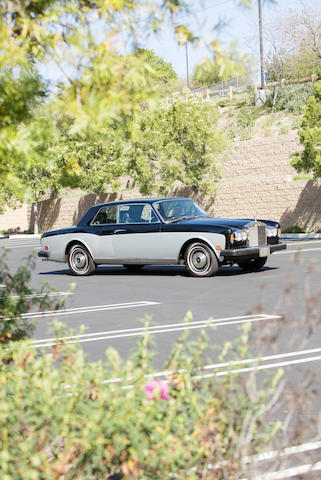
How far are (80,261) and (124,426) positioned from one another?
14261 mm

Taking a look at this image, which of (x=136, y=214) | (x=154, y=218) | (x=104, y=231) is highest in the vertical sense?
(x=136, y=214)

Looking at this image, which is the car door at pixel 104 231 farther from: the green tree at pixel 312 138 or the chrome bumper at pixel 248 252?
the green tree at pixel 312 138

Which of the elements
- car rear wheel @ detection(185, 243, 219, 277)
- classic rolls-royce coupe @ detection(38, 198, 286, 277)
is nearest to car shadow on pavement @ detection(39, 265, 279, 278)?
classic rolls-royce coupe @ detection(38, 198, 286, 277)

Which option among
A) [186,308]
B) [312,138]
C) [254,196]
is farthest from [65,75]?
[254,196]

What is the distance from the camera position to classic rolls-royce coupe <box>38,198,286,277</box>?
15.1m

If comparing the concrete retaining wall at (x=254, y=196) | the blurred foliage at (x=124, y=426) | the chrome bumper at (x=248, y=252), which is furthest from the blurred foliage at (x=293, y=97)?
the blurred foliage at (x=124, y=426)

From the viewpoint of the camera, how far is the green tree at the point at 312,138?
89.2 feet

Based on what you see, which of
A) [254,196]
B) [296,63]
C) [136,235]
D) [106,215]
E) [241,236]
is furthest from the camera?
[296,63]

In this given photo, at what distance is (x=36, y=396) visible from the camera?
348cm

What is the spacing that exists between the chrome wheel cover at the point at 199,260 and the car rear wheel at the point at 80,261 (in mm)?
2785

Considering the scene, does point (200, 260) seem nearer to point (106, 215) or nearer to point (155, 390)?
point (106, 215)

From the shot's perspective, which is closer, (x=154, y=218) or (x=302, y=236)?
(x=154, y=218)

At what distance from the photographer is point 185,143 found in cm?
3303

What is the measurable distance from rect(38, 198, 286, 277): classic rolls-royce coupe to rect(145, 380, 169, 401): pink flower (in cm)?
1137
